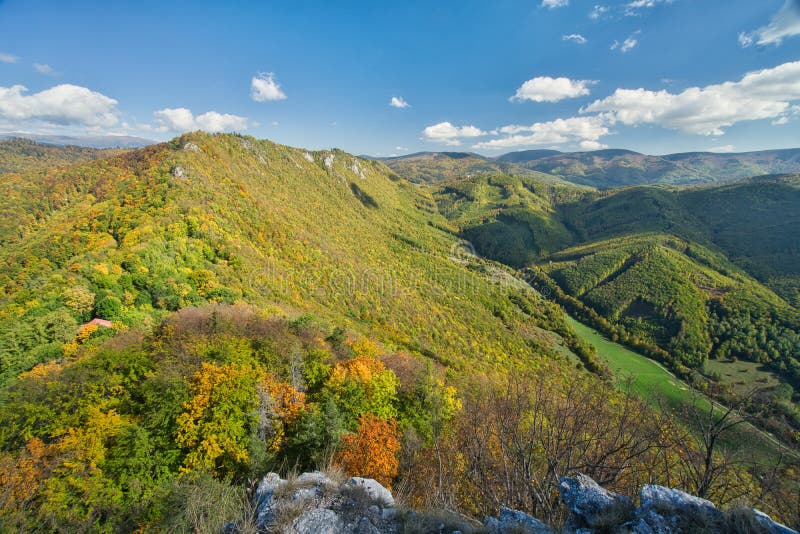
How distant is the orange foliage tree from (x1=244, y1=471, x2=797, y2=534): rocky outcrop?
679 cm

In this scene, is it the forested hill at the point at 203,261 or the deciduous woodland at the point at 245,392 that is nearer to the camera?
the deciduous woodland at the point at 245,392

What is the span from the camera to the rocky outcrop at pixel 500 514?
7.20 metres

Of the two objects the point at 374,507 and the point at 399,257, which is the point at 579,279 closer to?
the point at 399,257

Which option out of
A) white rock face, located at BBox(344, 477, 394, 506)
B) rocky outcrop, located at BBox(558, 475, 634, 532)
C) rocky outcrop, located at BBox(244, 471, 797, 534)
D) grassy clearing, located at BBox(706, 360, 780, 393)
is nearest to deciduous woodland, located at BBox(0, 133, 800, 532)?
grassy clearing, located at BBox(706, 360, 780, 393)

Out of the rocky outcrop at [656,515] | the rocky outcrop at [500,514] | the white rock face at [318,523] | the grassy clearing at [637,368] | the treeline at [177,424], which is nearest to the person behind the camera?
A: the rocky outcrop at [656,515]

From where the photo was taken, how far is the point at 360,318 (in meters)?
91.4

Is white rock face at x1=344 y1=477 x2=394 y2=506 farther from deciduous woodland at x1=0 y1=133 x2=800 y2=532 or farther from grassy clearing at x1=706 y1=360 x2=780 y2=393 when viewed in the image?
grassy clearing at x1=706 y1=360 x2=780 y2=393

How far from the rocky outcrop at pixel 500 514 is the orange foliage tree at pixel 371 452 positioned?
6788mm

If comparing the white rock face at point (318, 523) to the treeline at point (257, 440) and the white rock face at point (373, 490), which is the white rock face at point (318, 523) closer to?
the white rock face at point (373, 490)

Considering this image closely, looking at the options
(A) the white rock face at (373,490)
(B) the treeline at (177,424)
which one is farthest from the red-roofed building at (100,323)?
(A) the white rock face at (373,490)

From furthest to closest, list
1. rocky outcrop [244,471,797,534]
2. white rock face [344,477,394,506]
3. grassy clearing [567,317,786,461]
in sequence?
grassy clearing [567,317,786,461]
white rock face [344,477,394,506]
rocky outcrop [244,471,797,534]

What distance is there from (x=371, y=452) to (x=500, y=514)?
35.8 ft

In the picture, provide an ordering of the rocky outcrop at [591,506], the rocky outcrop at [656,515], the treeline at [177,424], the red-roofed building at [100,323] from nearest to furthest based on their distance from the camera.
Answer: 1. the rocky outcrop at [656,515]
2. the rocky outcrop at [591,506]
3. the treeline at [177,424]
4. the red-roofed building at [100,323]

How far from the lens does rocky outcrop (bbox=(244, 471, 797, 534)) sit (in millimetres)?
7199
